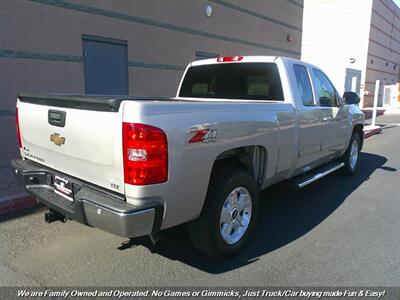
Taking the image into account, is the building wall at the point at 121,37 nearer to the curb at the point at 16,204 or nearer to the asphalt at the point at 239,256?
the curb at the point at 16,204

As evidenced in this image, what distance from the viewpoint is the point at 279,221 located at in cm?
430

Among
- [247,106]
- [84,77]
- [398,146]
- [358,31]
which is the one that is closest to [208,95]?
[247,106]

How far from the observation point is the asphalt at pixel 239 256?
9.86 ft

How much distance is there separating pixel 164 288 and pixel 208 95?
287cm

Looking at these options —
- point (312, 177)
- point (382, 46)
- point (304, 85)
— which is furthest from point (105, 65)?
point (382, 46)

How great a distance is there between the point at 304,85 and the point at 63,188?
Answer: 3.24 meters

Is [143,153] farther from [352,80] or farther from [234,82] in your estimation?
[352,80]

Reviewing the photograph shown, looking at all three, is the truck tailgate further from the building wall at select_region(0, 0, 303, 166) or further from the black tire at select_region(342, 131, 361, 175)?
the black tire at select_region(342, 131, 361, 175)

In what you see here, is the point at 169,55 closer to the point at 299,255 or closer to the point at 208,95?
the point at 208,95

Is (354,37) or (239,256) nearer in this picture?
(239,256)

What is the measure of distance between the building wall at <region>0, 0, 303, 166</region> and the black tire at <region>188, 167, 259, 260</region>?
4.95 metres

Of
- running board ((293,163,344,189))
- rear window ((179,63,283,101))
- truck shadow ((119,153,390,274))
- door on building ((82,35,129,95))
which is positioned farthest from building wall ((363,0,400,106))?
rear window ((179,63,283,101))

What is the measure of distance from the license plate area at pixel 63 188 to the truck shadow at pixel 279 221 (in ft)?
2.92

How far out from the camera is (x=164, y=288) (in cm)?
287
